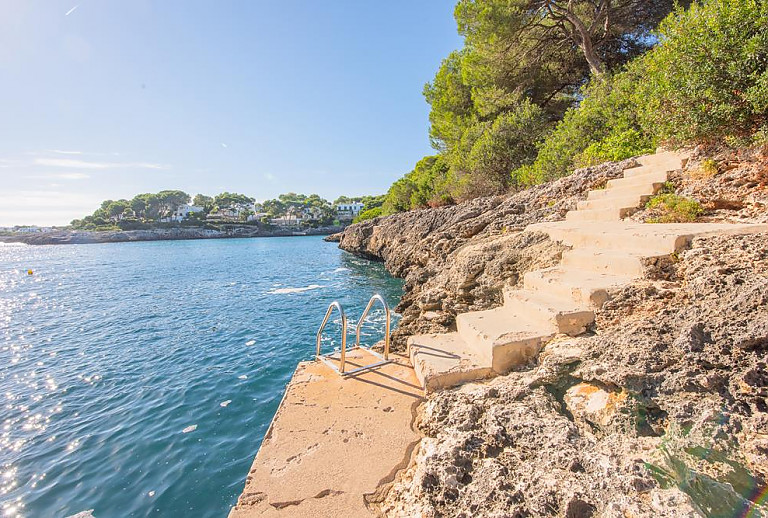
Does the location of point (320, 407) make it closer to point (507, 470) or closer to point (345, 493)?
point (345, 493)

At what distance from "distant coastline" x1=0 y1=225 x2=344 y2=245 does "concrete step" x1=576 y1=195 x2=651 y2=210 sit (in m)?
85.6

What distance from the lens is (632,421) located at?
1878mm

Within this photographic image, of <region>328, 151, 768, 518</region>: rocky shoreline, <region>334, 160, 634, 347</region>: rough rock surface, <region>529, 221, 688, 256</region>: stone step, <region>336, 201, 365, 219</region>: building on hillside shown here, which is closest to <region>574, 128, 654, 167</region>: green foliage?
<region>334, 160, 634, 347</region>: rough rock surface

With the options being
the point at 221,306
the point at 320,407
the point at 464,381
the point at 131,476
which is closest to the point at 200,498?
the point at 131,476

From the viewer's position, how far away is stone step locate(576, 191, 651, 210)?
539 centimetres

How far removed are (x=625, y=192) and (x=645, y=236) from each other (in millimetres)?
3333

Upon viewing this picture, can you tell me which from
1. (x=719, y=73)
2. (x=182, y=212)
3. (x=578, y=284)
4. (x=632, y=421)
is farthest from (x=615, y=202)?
(x=182, y=212)

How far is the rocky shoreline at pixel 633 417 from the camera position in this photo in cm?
149

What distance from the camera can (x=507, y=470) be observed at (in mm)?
1812

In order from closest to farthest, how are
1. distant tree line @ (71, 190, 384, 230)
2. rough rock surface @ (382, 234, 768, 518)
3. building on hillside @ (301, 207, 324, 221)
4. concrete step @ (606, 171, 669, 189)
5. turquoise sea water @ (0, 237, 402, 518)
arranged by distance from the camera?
rough rock surface @ (382, 234, 768, 518) < turquoise sea water @ (0, 237, 402, 518) < concrete step @ (606, 171, 669, 189) < distant tree line @ (71, 190, 384, 230) < building on hillside @ (301, 207, 324, 221)

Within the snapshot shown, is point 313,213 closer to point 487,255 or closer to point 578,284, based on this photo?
point 487,255

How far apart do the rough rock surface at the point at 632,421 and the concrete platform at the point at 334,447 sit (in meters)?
0.21

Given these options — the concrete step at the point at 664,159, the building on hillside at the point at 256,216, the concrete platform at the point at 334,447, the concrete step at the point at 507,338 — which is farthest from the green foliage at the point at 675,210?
the building on hillside at the point at 256,216

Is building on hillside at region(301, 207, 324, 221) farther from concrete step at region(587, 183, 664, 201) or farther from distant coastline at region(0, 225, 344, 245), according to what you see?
concrete step at region(587, 183, 664, 201)
